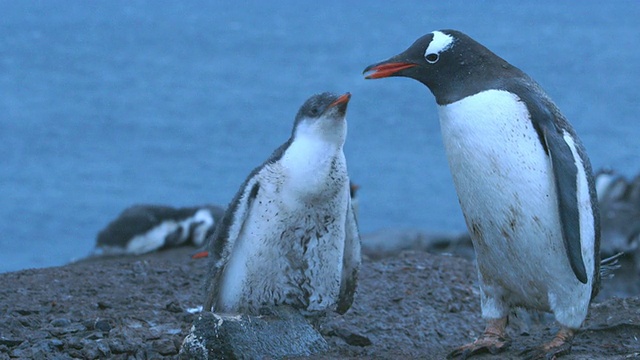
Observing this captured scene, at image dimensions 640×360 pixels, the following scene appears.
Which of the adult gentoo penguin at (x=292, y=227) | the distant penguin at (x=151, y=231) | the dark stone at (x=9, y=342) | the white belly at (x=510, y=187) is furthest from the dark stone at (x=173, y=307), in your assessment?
the distant penguin at (x=151, y=231)

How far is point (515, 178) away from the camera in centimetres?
406

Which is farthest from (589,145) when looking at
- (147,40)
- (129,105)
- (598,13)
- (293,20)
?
(598,13)

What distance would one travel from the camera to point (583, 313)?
4168 millimetres

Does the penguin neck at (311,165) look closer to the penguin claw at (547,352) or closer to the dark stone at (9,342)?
the penguin claw at (547,352)

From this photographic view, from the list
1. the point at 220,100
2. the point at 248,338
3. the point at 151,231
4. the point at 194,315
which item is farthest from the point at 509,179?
the point at 220,100

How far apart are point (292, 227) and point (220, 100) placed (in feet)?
63.3

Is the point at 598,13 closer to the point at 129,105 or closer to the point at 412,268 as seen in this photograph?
the point at 129,105

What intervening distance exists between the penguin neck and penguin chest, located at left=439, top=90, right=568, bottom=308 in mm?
508

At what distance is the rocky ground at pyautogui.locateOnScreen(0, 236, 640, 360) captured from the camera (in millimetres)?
4477

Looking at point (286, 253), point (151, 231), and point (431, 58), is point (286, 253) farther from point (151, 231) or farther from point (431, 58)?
point (151, 231)

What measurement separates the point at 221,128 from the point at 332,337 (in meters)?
16.0

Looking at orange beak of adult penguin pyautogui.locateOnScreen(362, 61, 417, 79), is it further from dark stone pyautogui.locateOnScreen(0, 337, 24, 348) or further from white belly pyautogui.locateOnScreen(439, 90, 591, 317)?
dark stone pyautogui.locateOnScreen(0, 337, 24, 348)

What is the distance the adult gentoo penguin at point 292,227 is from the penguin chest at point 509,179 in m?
0.53

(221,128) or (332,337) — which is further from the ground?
(221,128)
